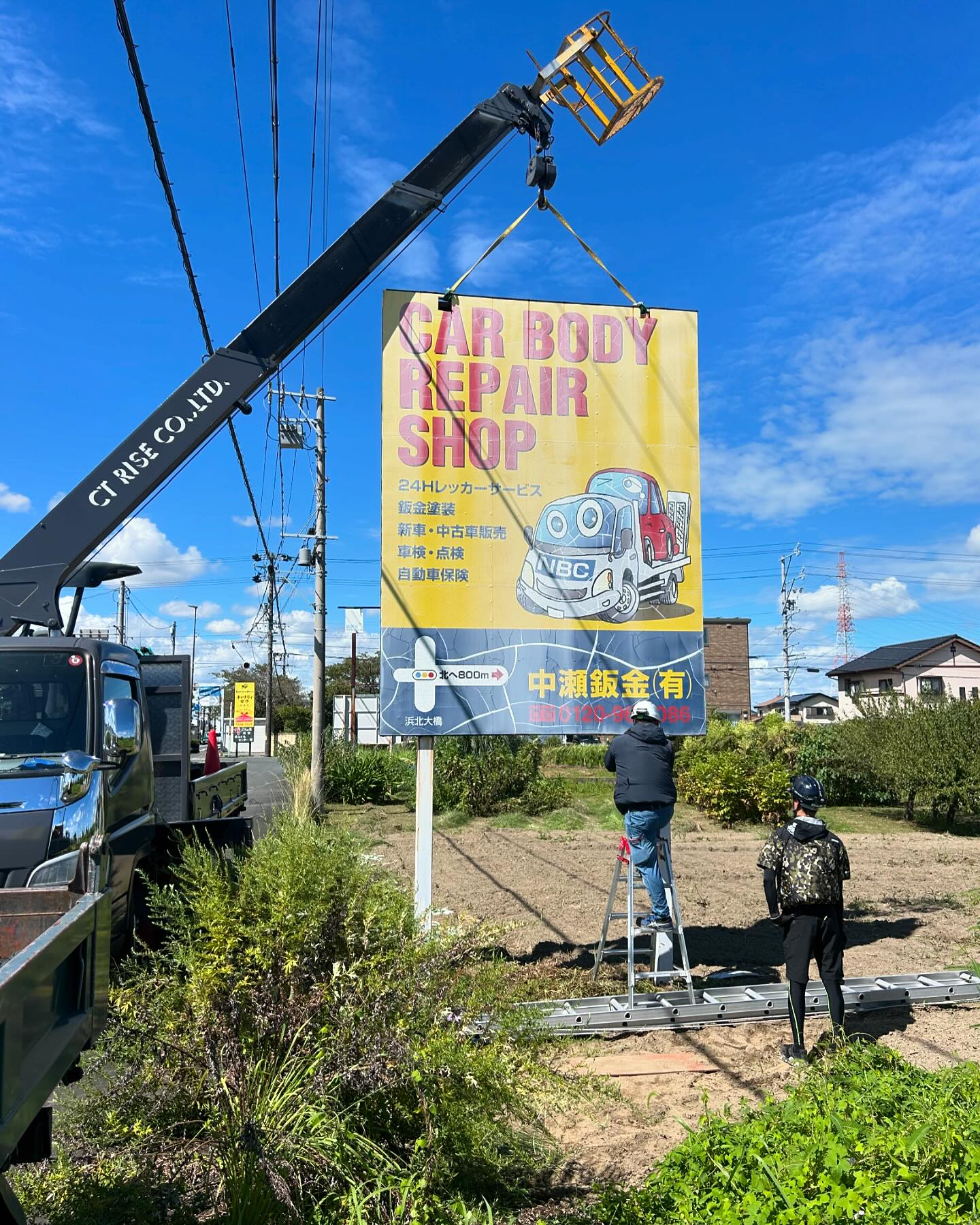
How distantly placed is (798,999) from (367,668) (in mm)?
78195

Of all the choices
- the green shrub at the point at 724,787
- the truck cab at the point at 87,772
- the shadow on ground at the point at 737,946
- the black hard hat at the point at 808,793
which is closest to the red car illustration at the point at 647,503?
the black hard hat at the point at 808,793

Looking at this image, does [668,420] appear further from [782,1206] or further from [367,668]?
[367,668]

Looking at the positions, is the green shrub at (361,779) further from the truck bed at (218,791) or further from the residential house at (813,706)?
the residential house at (813,706)

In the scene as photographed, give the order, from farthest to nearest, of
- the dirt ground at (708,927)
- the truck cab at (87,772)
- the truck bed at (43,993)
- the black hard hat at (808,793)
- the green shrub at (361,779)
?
the green shrub at (361,779) → the black hard hat at (808,793) → the dirt ground at (708,927) → the truck cab at (87,772) → the truck bed at (43,993)

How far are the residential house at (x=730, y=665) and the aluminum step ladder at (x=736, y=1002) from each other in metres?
58.6

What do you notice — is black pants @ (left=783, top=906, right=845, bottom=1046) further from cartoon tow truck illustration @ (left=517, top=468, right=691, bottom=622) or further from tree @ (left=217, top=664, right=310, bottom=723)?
tree @ (left=217, top=664, right=310, bottom=723)

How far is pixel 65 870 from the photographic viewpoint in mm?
4688

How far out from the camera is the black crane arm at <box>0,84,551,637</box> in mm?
7574

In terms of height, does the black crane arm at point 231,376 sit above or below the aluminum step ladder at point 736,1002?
above

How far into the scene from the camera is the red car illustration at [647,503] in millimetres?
7770

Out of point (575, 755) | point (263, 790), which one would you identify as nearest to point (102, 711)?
point (263, 790)

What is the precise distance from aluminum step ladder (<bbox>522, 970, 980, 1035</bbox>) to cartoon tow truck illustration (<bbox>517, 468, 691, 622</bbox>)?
9.53 ft

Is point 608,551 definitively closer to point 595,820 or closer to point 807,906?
point 807,906

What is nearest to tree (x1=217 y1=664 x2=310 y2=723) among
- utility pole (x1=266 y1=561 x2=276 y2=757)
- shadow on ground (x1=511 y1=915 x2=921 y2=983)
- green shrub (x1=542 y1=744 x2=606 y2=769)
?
utility pole (x1=266 y1=561 x2=276 y2=757)
